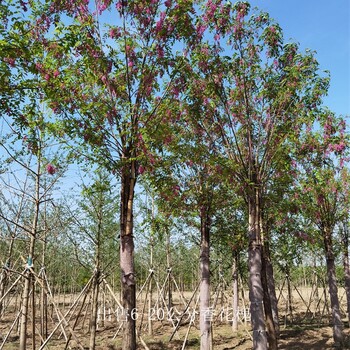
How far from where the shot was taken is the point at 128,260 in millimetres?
6996

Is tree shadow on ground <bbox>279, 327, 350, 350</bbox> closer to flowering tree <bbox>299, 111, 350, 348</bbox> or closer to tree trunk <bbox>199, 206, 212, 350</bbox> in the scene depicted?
flowering tree <bbox>299, 111, 350, 348</bbox>

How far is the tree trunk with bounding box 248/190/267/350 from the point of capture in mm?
8680

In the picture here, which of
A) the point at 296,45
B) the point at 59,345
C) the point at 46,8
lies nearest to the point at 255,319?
the point at 296,45

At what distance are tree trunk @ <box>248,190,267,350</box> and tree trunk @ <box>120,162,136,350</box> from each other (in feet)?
10.9

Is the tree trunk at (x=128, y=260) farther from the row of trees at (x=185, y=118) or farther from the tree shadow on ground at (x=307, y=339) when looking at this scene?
the tree shadow on ground at (x=307, y=339)

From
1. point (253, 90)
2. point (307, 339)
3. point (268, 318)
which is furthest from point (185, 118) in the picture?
point (307, 339)

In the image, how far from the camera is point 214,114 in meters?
10.6

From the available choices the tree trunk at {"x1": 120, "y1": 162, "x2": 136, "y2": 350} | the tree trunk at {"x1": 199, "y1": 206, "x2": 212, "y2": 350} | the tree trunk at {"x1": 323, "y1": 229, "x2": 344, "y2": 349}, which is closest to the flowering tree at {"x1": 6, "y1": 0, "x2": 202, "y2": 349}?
the tree trunk at {"x1": 120, "y1": 162, "x2": 136, "y2": 350}

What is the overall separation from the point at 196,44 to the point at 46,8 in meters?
3.78

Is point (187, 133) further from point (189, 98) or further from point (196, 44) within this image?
point (196, 44)

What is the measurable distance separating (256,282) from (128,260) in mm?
3863

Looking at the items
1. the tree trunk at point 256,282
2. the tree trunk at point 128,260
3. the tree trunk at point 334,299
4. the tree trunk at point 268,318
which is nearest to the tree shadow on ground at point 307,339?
the tree trunk at point 334,299

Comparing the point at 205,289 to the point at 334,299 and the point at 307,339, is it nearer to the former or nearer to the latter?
the point at 334,299

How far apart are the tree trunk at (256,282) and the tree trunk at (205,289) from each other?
3177 millimetres
